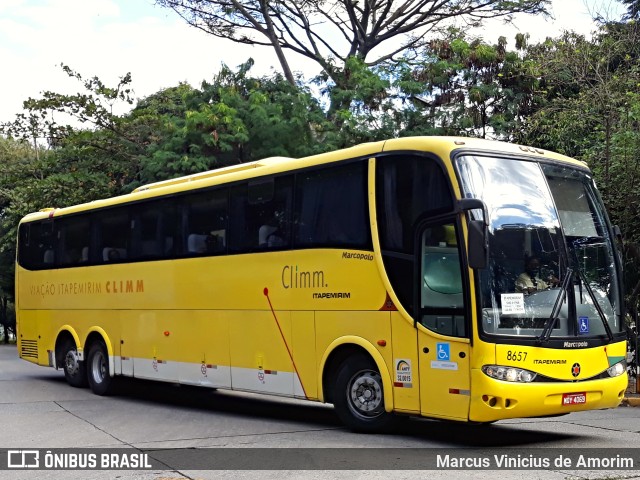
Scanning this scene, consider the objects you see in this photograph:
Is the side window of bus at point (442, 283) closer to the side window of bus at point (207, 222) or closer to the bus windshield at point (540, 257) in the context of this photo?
the bus windshield at point (540, 257)

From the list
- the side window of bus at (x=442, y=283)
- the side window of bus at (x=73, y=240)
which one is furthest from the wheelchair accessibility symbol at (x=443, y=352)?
the side window of bus at (x=73, y=240)

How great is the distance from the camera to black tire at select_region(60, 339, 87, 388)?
57.3 ft

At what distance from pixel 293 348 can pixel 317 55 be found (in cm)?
1715

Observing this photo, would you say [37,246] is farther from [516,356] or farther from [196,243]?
[516,356]

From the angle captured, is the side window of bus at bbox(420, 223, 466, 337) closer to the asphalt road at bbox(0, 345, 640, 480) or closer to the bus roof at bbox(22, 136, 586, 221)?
the bus roof at bbox(22, 136, 586, 221)

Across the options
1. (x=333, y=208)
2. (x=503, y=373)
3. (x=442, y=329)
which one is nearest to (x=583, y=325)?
(x=503, y=373)

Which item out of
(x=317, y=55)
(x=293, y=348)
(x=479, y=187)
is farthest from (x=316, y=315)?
(x=317, y=55)

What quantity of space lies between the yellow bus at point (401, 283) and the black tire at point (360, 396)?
0.08 feet

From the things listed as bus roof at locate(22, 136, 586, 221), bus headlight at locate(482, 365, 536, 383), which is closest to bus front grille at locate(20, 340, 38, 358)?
bus roof at locate(22, 136, 586, 221)

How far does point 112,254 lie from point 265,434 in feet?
21.4

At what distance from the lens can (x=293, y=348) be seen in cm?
1202

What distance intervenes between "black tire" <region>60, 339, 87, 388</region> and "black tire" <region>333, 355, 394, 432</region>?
25.7 ft

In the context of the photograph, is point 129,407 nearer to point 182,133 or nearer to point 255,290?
point 255,290

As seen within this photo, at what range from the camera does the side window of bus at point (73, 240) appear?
17.4 m
